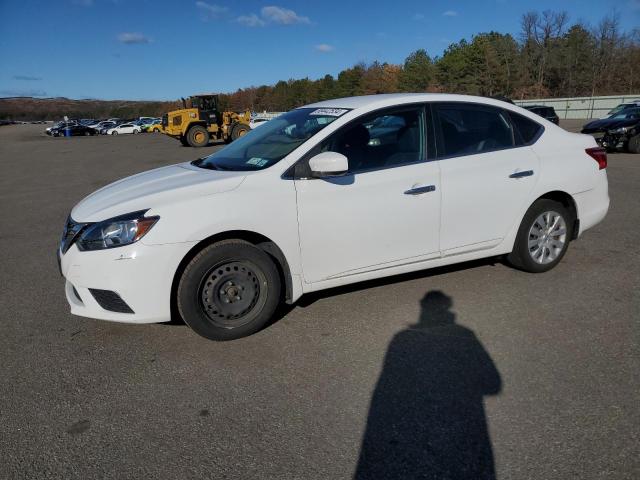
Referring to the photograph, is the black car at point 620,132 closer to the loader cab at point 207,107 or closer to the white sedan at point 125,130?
the loader cab at point 207,107

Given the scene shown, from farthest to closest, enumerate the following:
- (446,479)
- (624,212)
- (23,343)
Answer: (624,212), (23,343), (446,479)

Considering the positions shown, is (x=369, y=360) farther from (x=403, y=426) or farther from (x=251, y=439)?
(x=251, y=439)

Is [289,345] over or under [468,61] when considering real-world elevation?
under

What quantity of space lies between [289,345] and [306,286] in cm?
46

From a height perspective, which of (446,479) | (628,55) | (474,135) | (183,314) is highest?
(628,55)

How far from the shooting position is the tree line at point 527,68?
63938mm

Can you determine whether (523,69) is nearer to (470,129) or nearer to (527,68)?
(527,68)

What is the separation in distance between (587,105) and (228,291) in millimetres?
48980

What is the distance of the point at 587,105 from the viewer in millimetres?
44031

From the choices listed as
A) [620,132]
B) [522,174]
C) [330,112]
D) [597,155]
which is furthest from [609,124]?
[330,112]

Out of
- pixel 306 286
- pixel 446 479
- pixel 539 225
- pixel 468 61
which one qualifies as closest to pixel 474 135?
pixel 539 225

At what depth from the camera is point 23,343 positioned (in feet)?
12.0

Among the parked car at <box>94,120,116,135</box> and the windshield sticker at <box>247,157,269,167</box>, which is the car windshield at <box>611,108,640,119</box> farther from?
the parked car at <box>94,120,116,135</box>

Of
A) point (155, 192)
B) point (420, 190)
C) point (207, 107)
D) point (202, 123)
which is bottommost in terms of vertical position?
point (420, 190)
